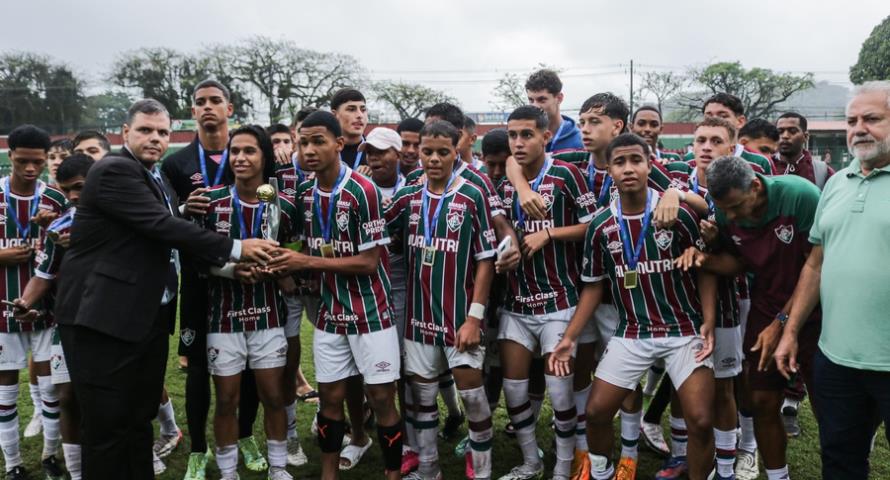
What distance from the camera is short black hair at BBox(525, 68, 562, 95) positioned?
17.4 ft

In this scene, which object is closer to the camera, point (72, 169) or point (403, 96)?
point (72, 169)

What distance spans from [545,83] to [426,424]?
2.96 m

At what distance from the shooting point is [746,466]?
459cm

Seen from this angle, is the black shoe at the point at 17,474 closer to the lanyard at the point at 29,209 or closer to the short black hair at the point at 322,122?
the lanyard at the point at 29,209

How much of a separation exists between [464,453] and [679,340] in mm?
2041

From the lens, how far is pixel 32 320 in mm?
4340

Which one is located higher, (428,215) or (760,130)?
(760,130)

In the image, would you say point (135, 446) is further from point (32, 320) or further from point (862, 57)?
point (862, 57)

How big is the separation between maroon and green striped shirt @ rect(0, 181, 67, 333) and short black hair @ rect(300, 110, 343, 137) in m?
2.14

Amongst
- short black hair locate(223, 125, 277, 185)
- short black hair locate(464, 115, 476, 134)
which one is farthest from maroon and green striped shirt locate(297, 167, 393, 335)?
short black hair locate(464, 115, 476, 134)

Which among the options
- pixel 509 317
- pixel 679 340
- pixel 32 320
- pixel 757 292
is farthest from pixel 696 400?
pixel 32 320

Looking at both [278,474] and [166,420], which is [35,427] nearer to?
[166,420]

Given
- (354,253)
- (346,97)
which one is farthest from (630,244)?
(346,97)

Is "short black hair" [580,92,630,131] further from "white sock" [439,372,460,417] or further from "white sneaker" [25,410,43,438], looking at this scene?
"white sneaker" [25,410,43,438]
